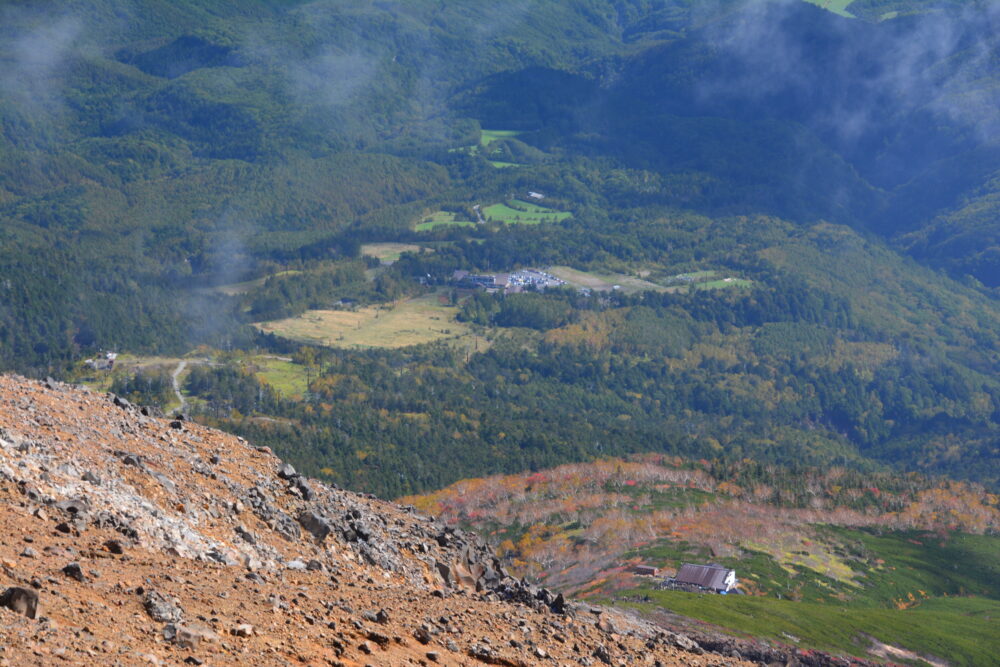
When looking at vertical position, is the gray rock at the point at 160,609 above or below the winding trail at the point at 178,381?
above

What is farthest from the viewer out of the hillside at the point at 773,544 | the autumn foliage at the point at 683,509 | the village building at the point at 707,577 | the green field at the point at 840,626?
the autumn foliage at the point at 683,509

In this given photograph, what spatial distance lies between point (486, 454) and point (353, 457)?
1886 cm

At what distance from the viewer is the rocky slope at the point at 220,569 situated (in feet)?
83.0

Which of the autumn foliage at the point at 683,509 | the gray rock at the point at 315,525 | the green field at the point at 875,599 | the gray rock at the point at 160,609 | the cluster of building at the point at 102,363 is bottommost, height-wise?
the cluster of building at the point at 102,363

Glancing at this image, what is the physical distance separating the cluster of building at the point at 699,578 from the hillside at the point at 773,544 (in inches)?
46.9

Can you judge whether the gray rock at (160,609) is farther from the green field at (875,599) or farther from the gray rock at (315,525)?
the green field at (875,599)

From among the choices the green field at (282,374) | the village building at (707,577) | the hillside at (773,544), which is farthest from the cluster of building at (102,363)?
the village building at (707,577)

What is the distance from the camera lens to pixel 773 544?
10738 cm

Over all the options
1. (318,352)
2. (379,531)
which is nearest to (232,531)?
(379,531)

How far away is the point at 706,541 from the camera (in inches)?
4087

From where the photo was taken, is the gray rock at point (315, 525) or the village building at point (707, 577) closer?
the gray rock at point (315, 525)

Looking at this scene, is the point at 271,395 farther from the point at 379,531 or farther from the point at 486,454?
the point at 379,531

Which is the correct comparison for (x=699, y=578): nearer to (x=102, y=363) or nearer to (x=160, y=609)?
(x=160, y=609)

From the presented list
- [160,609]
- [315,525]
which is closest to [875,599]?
[315,525]
